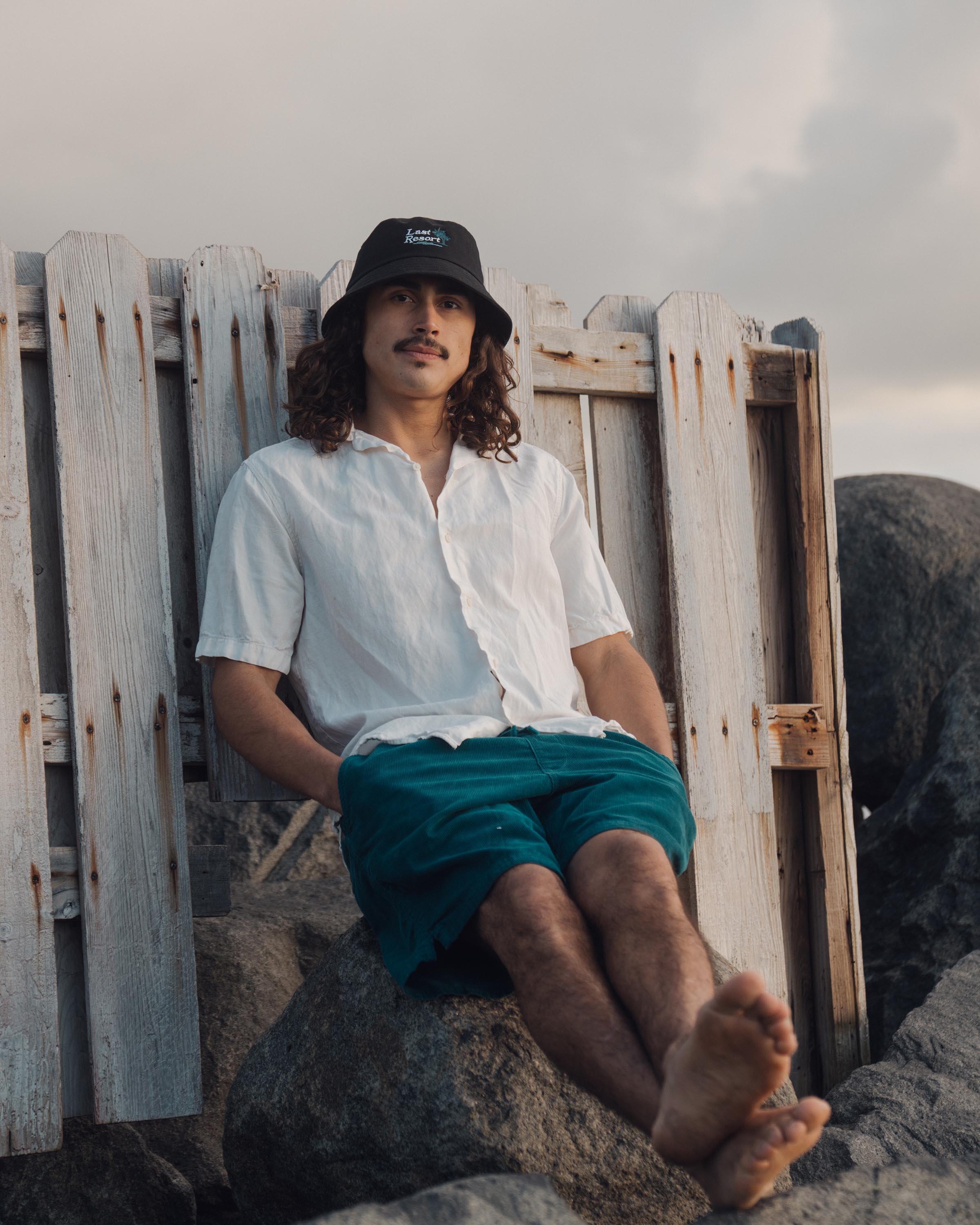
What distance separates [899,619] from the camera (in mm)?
5363

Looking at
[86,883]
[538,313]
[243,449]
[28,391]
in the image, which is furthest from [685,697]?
[28,391]

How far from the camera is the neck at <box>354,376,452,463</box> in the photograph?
3264mm

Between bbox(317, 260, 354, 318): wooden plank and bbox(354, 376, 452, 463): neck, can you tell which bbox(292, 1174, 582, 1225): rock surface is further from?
bbox(317, 260, 354, 318): wooden plank

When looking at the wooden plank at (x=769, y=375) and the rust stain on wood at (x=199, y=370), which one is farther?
the wooden plank at (x=769, y=375)

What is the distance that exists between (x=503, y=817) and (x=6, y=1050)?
149 centimetres

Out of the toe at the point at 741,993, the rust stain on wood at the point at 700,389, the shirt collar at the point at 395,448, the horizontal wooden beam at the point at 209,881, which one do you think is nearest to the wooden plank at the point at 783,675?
the rust stain on wood at the point at 700,389

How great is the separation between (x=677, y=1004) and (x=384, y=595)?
4.54ft

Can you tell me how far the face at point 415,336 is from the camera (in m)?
3.19

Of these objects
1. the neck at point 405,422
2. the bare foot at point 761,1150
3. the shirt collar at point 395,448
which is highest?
the neck at point 405,422

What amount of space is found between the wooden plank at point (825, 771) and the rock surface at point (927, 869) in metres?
0.25

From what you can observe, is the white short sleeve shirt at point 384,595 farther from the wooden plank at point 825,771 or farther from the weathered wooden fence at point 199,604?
the wooden plank at point 825,771

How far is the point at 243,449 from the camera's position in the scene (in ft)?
10.8

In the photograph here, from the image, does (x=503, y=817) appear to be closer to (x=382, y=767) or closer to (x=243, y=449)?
(x=382, y=767)

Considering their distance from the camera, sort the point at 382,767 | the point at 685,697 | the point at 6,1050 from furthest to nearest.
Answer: the point at 685,697 → the point at 6,1050 → the point at 382,767
